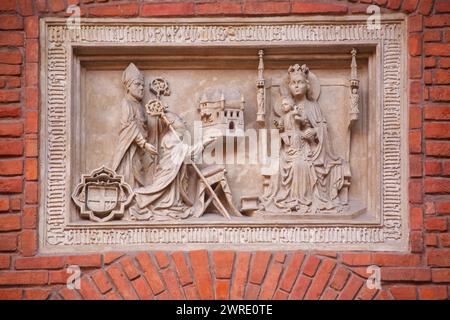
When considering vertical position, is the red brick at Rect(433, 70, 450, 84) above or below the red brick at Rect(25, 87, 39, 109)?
above

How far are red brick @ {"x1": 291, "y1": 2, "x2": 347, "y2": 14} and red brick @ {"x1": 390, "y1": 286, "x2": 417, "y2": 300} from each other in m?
1.93

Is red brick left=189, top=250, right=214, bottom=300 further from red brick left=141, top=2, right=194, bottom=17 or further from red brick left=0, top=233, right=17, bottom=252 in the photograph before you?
red brick left=141, top=2, right=194, bottom=17

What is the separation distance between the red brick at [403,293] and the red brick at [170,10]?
234 cm

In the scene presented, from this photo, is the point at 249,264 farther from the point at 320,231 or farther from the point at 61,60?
the point at 61,60

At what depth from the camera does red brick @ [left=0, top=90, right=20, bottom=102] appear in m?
5.79

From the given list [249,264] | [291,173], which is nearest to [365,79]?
[291,173]

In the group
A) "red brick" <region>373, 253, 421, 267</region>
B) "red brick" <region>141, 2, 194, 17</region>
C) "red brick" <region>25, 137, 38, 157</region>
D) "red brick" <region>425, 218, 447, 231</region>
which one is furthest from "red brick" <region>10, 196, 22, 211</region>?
"red brick" <region>425, 218, 447, 231</region>

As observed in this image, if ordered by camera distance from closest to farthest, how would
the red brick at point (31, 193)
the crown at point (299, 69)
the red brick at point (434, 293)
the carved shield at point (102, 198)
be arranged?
1. the red brick at point (434, 293)
2. the red brick at point (31, 193)
3. the carved shield at point (102, 198)
4. the crown at point (299, 69)

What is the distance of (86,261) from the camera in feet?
18.7

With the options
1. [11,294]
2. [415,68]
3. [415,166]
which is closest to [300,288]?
[415,166]

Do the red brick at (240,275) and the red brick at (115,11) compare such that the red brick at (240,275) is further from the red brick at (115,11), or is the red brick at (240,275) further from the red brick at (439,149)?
the red brick at (115,11)

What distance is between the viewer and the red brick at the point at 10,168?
574 cm

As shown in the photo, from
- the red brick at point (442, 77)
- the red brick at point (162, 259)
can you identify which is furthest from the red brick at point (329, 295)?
the red brick at point (442, 77)

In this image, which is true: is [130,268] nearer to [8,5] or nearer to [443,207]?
[8,5]
